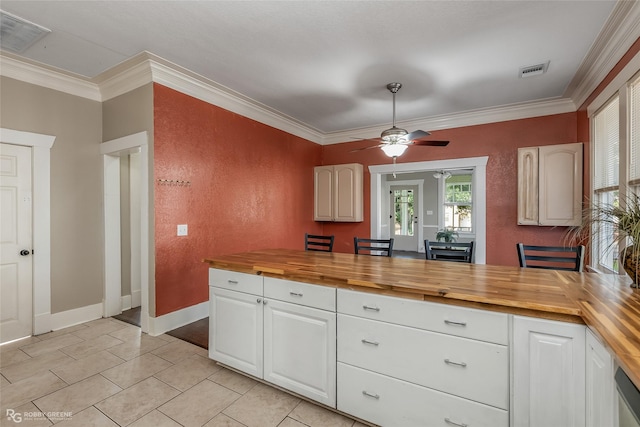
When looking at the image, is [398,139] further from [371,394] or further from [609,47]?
[371,394]

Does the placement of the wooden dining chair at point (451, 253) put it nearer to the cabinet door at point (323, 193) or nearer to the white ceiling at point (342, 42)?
the white ceiling at point (342, 42)

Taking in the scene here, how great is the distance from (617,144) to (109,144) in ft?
17.2

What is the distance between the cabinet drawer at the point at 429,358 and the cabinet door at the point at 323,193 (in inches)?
148

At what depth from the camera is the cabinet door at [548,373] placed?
126cm

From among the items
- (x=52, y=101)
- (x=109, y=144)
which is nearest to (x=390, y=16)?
(x=109, y=144)

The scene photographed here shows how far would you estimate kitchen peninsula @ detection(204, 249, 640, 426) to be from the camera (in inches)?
50.5

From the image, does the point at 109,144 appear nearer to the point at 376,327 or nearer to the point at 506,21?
the point at 376,327

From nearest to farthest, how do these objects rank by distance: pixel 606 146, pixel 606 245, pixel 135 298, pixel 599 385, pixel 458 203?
1. pixel 599 385
2. pixel 606 146
3. pixel 606 245
4. pixel 135 298
5. pixel 458 203

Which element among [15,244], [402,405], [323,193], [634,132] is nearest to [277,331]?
[402,405]

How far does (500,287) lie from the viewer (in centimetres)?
157

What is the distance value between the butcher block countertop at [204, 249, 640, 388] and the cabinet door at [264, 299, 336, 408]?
24 cm

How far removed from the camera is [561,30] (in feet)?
7.93

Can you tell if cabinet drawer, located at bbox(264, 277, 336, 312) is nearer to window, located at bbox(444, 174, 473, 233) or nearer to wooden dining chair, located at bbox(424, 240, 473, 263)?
wooden dining chair, located at bbox(424, 240, 473, 263)
